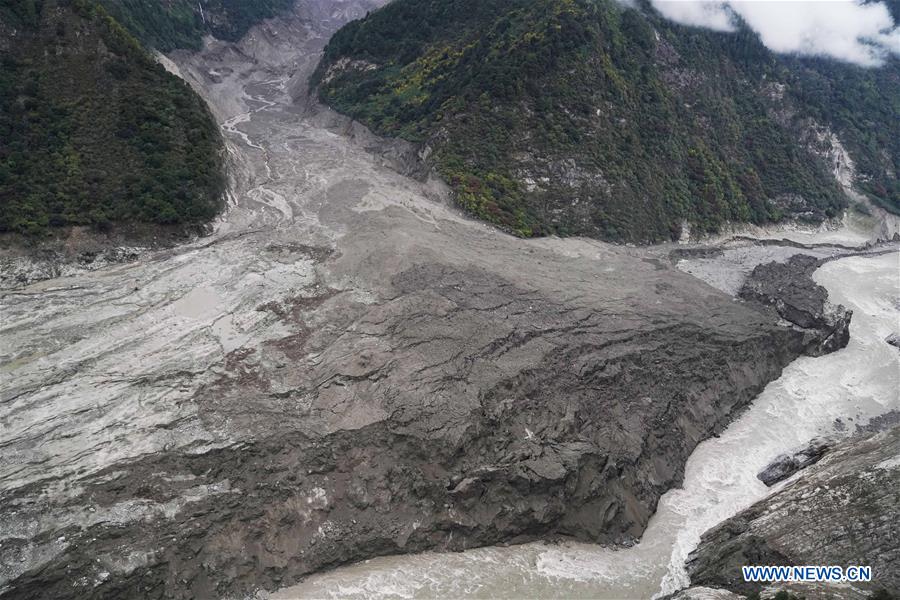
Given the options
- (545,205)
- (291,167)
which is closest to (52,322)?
(291,167)

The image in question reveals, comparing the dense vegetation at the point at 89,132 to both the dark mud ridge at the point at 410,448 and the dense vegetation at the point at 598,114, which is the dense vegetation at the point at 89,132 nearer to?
the dark mud ridge at the point at 410,448

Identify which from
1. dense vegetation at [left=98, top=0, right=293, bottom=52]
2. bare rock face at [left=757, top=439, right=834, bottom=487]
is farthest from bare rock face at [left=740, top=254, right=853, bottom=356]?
dense vegetation at [left=98, top=0, right=293, bottom=52]

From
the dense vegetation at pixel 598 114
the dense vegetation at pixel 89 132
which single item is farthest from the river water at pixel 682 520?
the dense vegetation at pixel 89 132

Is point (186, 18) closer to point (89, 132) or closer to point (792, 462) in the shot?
point (89, 132)

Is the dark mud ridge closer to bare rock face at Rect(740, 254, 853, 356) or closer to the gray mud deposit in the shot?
the gray mud deposit

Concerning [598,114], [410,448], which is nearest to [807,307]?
[598,114]

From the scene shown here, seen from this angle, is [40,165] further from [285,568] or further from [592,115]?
[592,115]
